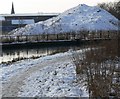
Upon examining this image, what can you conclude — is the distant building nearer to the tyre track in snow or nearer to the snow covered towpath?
the tyre track in snow

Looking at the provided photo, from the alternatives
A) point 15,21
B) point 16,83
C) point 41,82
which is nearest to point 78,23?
point 15,21

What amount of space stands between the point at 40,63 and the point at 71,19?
4751cm

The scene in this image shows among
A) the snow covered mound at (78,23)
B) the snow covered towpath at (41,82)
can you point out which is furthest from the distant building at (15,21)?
the snow covered towpath at (41,82)

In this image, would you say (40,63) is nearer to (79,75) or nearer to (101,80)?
(79,75)

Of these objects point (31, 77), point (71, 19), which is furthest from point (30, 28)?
point (31, 77)

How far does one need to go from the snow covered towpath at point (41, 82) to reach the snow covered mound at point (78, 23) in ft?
127

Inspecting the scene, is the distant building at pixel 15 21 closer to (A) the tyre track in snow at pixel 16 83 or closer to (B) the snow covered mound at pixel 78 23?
(B) the snow covered mound at pixel 78 23

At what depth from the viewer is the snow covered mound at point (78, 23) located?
5853 centimetres

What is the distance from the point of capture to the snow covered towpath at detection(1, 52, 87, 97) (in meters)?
12.2

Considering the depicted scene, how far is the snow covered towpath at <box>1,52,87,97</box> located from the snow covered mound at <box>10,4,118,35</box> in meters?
38.8

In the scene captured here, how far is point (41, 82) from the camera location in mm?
14055

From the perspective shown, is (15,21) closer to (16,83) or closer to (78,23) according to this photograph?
(78,23)

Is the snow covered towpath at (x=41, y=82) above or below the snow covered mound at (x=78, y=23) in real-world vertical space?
below

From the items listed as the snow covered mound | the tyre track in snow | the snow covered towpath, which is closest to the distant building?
the snow covered mound
